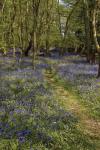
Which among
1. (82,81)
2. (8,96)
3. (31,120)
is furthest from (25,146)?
(82,81)

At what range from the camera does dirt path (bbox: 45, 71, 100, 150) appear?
12205 mm

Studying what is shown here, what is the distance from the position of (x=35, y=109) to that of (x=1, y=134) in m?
3.72

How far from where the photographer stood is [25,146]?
30.3 ft

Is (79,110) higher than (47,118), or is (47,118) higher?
(47,118)

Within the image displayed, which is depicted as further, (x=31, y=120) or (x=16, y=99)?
(x=16, y=99)

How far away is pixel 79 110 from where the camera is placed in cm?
1549

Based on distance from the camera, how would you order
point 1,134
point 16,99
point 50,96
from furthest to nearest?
1. point 50,96
2. point 16,99
3. point 1,134

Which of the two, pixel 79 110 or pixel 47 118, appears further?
pixel 79 110

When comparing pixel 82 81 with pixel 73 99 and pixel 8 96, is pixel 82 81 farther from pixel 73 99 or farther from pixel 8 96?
pixel 8 96

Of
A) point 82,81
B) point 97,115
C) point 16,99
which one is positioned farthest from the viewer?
point 82,81

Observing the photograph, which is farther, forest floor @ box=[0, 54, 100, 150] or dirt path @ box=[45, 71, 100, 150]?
dirt path @ box=[45, 71, 100, 150]

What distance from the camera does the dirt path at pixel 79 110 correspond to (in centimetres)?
1220

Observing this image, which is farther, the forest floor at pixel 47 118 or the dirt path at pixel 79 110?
the dirt path at pixel 79 110

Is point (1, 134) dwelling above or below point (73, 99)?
above
